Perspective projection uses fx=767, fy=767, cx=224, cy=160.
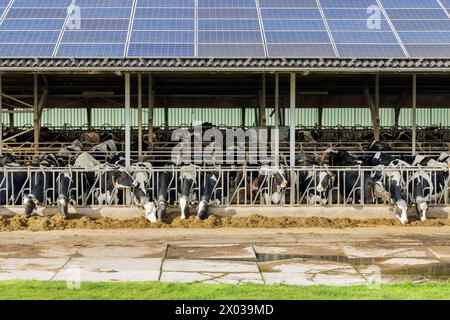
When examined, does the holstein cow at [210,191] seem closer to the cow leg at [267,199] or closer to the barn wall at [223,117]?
the cow leg at [267,199]

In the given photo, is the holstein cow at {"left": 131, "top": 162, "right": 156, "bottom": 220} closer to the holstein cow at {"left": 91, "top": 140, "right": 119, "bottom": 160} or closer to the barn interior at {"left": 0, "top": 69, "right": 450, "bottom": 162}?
the barn interior at {"left": 0, "top": 69, "right": 450, "bottom": 162}

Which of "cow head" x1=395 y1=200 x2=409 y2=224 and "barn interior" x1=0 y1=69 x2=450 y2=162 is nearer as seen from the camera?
"cow head" x1=395 y1=200 x2=409 y2=224

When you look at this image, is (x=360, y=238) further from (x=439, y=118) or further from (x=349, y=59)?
(x=439, y=118)

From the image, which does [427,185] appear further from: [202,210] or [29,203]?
[29,203]

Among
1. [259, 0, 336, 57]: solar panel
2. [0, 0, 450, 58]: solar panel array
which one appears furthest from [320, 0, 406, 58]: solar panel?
[259, 0, 336, 57]: solar panel

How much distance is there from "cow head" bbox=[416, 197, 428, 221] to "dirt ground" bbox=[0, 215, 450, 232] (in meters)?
0.14

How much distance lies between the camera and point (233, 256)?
1120 centimetres

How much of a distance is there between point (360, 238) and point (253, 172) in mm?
3451

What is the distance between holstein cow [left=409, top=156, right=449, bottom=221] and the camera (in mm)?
14281

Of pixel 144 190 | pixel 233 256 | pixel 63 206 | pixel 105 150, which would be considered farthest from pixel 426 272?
pixel 105 150

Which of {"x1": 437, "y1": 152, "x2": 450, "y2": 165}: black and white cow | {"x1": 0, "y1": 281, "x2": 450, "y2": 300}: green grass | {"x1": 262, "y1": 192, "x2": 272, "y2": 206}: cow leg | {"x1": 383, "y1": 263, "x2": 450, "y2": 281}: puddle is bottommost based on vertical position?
{"x1": 383, "y1": 263, "x2": 450, "y2": 281}: puddle
